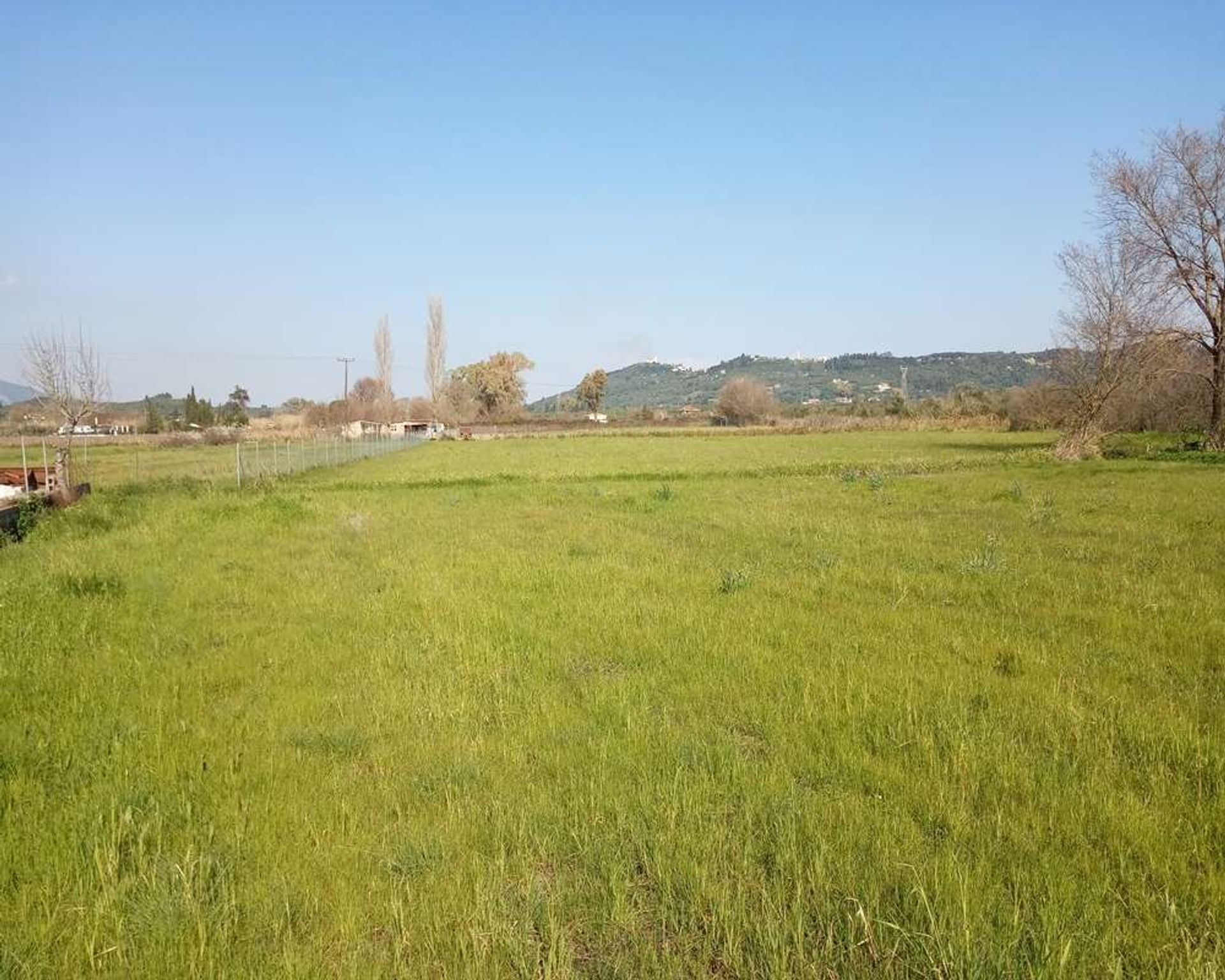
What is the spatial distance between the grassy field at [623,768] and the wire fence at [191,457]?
54.5 feet

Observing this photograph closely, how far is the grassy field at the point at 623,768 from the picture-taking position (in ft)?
9.20

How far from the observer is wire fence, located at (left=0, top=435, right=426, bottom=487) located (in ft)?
84.9

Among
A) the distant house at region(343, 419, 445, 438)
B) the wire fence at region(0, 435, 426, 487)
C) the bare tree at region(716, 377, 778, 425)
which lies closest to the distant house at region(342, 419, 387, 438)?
the distant house at region(343, 419, 445, 438)

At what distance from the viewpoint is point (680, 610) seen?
774 cm

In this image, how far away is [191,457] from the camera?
1640 inches

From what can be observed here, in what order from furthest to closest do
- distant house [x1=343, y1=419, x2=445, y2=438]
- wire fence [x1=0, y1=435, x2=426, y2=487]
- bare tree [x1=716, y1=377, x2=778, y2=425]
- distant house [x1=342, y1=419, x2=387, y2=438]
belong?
bare tree [x1=716, y1=377, x2=778, y2=425] → distant house [x1=343, y1=419, x2=445, y2=438] → distant house [x1=342, y1=419, x2=387, y2=438] → wire fence [x1=0, y1=435, x2=426, y2=487]

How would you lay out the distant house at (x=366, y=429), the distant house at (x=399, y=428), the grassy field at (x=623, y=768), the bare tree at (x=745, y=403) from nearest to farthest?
1. the grassy field at (x=623, y=768)
2. the distant house at (x=366, y=429)
3. the distant house at (x=399, y=428)
4. the bare tree at (x=745, y=403)

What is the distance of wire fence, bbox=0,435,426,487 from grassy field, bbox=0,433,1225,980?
1661 cm

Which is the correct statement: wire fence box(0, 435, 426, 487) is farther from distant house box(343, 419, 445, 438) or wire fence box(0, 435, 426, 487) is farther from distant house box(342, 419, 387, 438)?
distant house box(343, 419, 445, 438)

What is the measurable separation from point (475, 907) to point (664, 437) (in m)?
70.3

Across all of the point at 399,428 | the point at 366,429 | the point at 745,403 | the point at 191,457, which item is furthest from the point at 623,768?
the point at 745,403

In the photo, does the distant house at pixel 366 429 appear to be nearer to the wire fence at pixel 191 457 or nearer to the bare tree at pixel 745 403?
the wire fence at pixel 191 457

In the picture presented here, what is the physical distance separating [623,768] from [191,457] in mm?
44465

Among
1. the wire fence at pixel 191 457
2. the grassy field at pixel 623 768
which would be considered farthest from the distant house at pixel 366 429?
the grassy field at pixel 623 768
